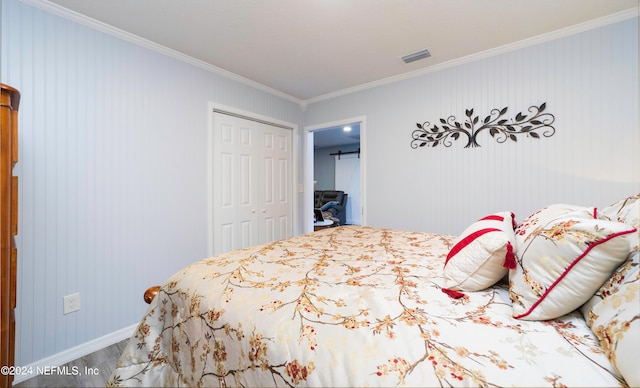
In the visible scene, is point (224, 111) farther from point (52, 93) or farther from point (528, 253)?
point (528, 253)

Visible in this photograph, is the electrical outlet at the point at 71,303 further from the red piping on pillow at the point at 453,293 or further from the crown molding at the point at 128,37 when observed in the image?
the red piping on pillow at the point at 453,293

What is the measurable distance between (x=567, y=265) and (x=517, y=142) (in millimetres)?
2053

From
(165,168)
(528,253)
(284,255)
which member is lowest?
(284,255)

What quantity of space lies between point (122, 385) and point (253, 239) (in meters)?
2.06

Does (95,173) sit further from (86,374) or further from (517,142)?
(517,142)

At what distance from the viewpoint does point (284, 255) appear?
1.51 m

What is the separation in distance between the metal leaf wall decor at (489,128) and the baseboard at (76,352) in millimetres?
3202

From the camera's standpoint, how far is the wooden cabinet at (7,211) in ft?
3.87

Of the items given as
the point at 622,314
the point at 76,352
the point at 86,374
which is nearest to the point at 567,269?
the point at 622,314

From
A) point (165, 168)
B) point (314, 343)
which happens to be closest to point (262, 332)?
point (314, 343)

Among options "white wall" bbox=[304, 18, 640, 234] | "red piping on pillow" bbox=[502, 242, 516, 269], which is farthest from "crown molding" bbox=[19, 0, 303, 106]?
"red piping on pillow" bbox=[502, 242, 516, 269]

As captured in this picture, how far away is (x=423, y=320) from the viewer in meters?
0.80

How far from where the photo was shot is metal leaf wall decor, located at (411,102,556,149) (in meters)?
2.29

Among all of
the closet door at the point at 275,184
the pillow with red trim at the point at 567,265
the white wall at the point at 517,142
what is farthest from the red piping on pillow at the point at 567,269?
the closet door at the point at 275,184
